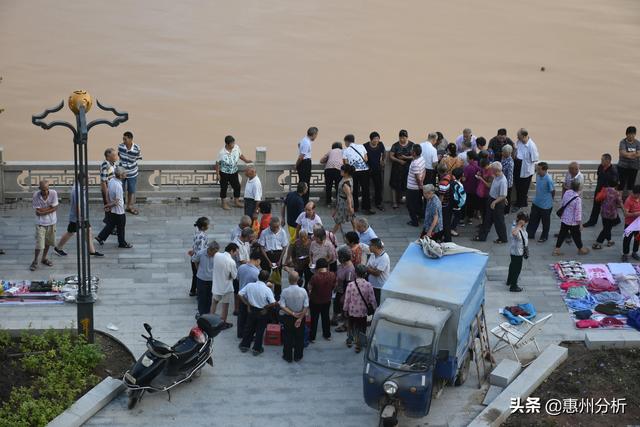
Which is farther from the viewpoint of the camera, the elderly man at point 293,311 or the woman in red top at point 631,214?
the woman in red top at point 631,214

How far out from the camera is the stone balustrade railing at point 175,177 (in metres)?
22.1

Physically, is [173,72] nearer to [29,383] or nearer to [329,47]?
[329,47]

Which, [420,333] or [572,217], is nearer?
[420,333]

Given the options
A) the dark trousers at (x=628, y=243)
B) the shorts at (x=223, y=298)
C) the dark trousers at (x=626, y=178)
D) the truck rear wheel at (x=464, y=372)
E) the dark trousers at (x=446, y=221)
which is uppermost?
the dark trousers at (x=626, y=178)

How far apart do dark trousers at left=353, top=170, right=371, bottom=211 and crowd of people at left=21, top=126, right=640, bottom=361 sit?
0.07 feet

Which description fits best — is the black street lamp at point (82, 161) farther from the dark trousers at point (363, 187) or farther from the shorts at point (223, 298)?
the dark trousers at point (363, 187)

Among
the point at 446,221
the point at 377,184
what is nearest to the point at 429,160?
the point at 377,184

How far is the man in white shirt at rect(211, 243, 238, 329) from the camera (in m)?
17.0

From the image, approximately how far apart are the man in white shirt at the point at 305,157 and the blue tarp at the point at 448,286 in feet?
20.2

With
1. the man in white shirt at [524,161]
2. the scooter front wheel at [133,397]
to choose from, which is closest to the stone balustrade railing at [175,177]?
the man in white shirt at [524,161]

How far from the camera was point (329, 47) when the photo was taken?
129 feet

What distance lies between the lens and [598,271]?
1962 centimetres

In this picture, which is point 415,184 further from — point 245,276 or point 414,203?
point 245,276

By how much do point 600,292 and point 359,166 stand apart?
5876mm
